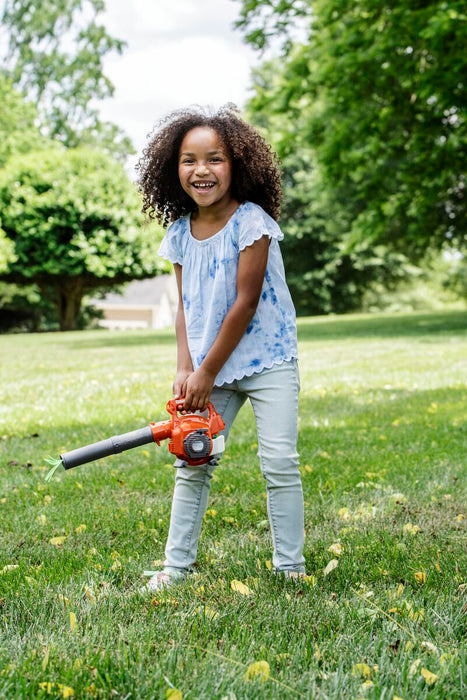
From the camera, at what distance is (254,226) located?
2.57 m

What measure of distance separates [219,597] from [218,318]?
100cm

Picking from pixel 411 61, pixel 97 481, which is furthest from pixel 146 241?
pixel 97 481

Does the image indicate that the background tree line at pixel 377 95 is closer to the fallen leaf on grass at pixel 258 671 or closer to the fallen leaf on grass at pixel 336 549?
the fallen leaf on grass at pixel 336 549

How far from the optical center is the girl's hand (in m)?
2.66

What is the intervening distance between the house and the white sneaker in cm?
4161

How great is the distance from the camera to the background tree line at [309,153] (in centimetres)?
1200

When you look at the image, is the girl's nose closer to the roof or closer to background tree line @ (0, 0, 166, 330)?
background tree line @ (0, 0, 166, 330)

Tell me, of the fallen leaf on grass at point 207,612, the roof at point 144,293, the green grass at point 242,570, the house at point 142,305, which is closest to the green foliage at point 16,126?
the house at point 142,305

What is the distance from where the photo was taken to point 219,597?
2525 mm

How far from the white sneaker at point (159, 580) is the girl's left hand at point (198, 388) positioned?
0.66 meters

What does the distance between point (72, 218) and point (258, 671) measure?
23.1 meters

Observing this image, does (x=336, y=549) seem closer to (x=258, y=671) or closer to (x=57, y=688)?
(x=258, y=671)

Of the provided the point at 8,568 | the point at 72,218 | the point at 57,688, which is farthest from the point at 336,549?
the point at 72,218

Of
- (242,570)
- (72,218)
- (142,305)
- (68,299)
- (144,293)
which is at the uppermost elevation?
(72,218)
